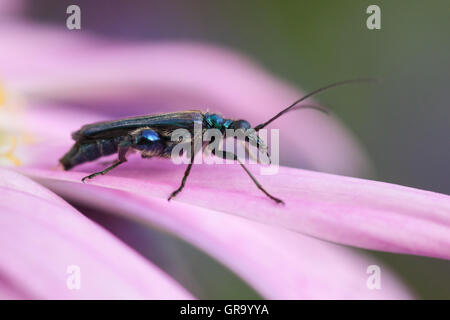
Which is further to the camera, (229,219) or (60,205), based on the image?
(229,219)

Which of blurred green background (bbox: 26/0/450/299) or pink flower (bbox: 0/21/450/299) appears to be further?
blurred green background (bbox: 26/0/450/299)

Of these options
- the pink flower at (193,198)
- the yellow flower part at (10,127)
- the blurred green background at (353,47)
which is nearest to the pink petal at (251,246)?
the pink flower at (193,198)

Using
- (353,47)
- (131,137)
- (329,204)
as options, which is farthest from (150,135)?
(353,47)

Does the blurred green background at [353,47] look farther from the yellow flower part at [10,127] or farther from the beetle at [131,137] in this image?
the beetle at [131,137]

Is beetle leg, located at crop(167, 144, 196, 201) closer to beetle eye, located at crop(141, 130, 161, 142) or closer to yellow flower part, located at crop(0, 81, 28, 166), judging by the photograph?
beetle eye, located at crop(141, 130, 161, 142)

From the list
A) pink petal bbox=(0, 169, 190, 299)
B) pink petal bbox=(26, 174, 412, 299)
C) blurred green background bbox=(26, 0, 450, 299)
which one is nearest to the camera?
pink petal bbox=(0, 169, 190, 299)

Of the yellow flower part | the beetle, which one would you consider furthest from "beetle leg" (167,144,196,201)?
the yellow flower part

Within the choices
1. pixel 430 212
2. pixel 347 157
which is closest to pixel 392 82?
pixel 347 157
